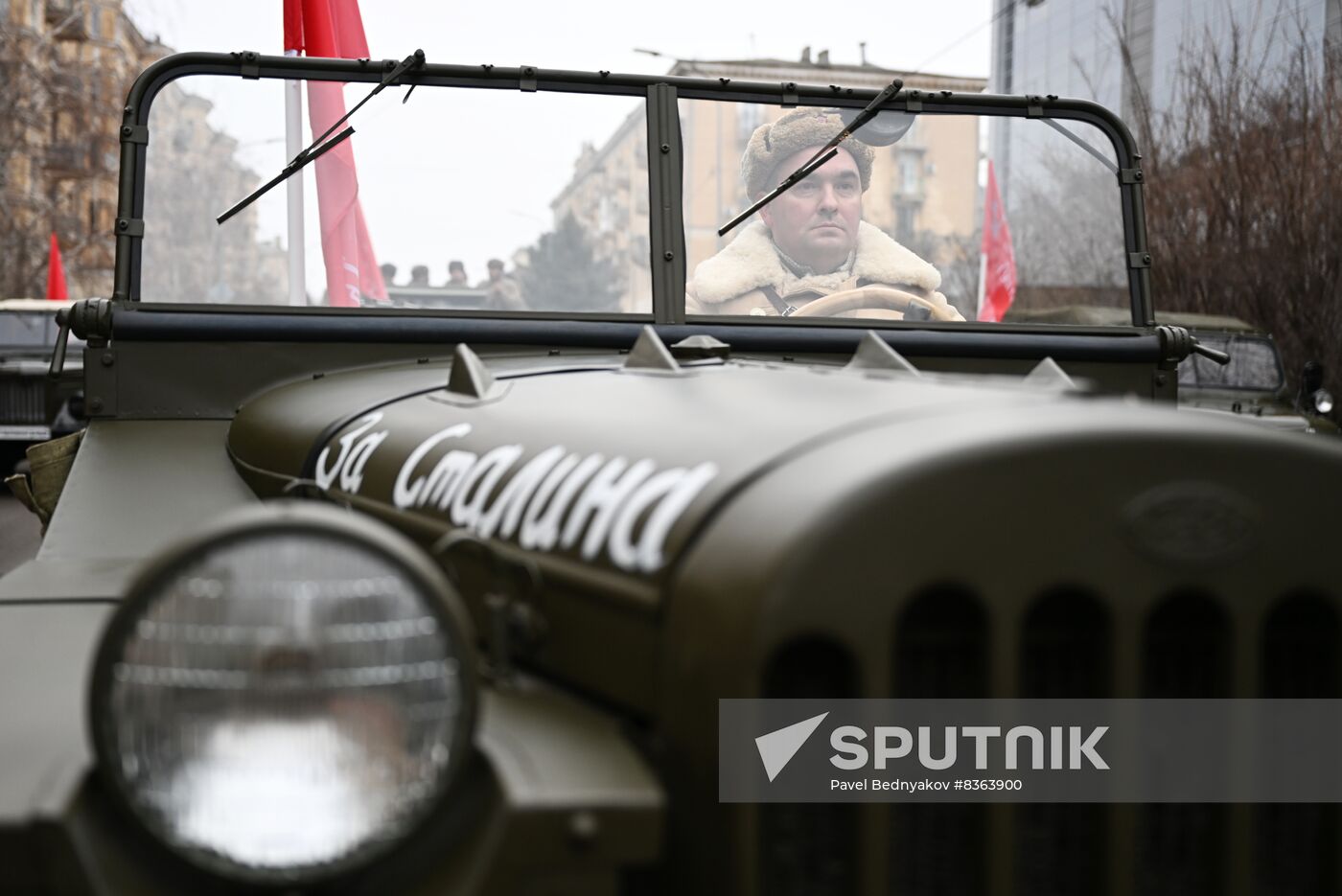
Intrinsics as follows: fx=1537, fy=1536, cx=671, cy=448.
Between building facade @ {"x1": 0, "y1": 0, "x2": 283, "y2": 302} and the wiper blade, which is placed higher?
building facade @ {"x1": 0, "y1": 0, "x2": 283, "y2": 302}

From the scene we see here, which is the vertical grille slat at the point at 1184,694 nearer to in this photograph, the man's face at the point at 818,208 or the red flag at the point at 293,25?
the man's face at the point at 818,208

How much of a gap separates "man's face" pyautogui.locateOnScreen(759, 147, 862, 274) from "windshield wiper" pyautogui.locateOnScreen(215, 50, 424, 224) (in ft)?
2.52

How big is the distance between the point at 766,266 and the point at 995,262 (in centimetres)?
66

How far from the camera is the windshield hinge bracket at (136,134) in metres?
3.07

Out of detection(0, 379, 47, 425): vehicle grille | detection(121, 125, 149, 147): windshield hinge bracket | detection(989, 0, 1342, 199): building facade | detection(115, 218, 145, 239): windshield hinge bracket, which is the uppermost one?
detection(989, 0, 1342, 199): building facade

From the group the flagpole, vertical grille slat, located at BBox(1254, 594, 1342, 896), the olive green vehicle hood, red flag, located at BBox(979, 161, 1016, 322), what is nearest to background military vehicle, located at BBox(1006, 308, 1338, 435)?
red flag, located at BBox(979, 161, 1016, 322)

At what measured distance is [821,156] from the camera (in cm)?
310

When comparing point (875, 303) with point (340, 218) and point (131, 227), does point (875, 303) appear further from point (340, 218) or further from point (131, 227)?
point (131, 227)

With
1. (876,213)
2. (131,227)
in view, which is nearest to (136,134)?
(131,227)

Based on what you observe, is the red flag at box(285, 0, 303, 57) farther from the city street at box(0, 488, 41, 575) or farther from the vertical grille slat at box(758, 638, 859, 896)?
the city street at box(0, 488, 41, 575)

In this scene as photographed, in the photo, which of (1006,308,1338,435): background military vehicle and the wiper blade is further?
(1006,308,1338,435): background military vehicle

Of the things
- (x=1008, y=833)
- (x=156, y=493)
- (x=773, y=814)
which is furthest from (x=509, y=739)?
(x=156, y=493)

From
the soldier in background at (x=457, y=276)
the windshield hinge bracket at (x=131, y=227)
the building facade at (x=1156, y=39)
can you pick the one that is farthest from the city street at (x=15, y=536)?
the building facade at (x=1156, y=39)

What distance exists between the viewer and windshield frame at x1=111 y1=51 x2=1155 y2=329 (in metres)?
3.00
